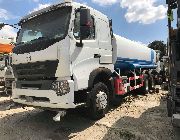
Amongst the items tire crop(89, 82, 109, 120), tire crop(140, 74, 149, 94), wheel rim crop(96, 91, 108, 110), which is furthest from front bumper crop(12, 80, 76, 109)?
tire crop(140, 74, 149, 94)

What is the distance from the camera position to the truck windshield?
6.09 metres

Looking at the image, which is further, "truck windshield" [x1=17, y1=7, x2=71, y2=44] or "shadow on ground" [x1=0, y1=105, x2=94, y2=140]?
"shadow on ground" [x1=0, y1=105, x2=94, y2=140]

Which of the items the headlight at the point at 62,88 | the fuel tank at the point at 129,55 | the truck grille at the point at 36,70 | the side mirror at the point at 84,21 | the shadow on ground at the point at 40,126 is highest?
the side mirror at the point at 84,21

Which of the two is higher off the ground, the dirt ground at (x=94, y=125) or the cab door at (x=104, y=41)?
the cab door at (x=104, y=41)

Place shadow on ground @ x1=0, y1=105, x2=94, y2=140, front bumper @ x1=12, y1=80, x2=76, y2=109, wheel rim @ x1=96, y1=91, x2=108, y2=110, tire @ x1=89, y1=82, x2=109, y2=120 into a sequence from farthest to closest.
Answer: wheel rim @ x1=96, y1=91, x2=108, y2=110 < tire @ x1=89, y1=82, x2=109, y2=120 < shadow on ground @ x1=0, y1=105, x2=94, y2=140 < front bumper @ x1=12, y1=80, x2=76, y2=109

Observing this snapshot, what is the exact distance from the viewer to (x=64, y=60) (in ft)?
19.3

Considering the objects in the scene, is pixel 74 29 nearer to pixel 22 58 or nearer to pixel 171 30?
pixel 22 58

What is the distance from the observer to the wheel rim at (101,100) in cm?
684

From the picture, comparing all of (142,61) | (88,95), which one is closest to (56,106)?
(88,95)

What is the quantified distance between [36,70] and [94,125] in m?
2.13

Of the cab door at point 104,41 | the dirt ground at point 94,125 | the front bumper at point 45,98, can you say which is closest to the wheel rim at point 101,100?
the dirt ground at point 94,125

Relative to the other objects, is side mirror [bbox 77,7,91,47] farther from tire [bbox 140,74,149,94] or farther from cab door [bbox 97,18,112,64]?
tire [bbox 140,74,149,94]

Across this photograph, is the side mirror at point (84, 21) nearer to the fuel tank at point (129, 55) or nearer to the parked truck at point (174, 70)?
the parked truck at point (174, 70)

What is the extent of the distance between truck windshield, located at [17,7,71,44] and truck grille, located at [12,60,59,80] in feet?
2.09
